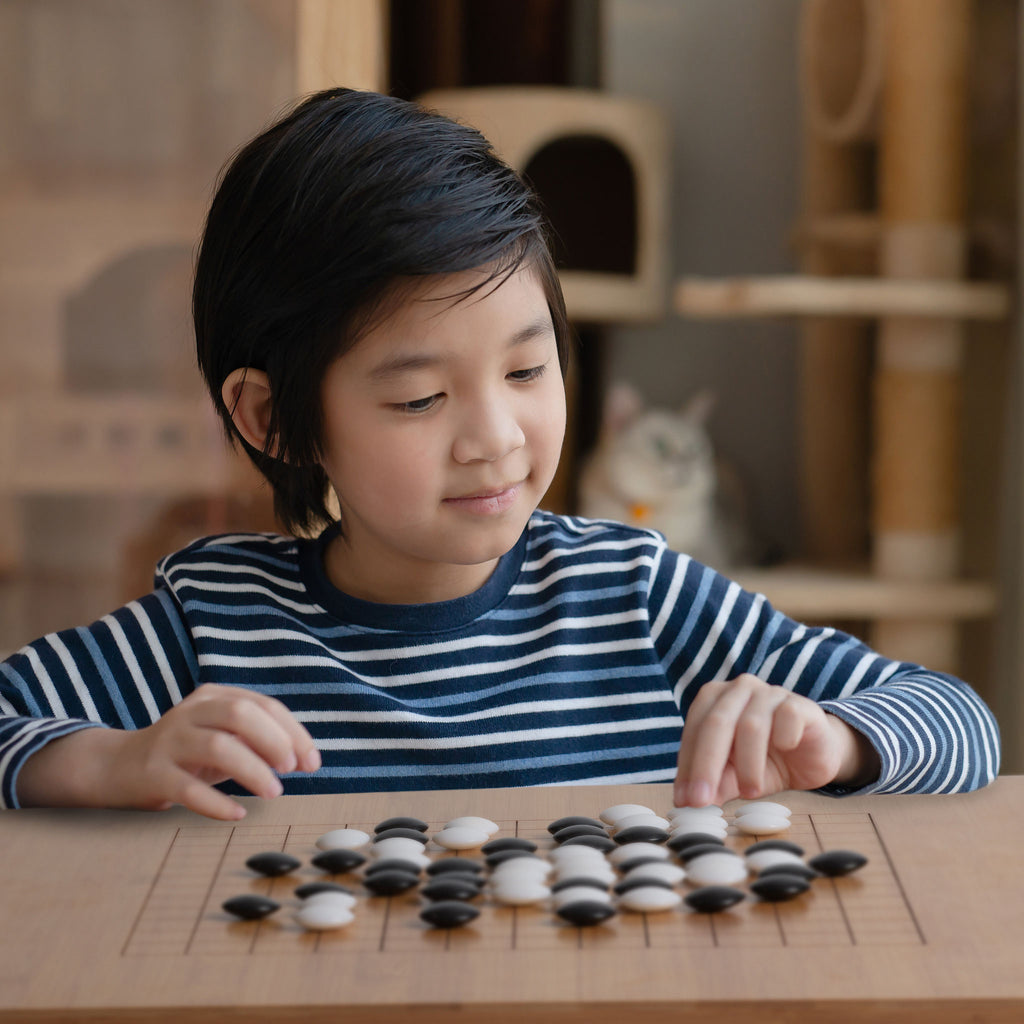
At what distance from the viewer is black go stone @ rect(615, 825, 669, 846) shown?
22.3 inches

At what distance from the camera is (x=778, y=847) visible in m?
0.54

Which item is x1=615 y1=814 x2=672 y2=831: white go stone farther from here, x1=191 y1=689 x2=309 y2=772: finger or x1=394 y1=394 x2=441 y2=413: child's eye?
x1=394 y1=394 x2=441 y2=413: child's eye

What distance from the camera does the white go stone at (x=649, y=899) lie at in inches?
19.0

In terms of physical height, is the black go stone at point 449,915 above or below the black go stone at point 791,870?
below

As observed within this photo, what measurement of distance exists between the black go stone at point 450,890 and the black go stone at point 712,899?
9 cm

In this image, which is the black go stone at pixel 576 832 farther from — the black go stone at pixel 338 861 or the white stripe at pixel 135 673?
the white stripe at pixel 135 673

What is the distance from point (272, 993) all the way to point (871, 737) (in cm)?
38

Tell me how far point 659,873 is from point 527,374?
0.36m

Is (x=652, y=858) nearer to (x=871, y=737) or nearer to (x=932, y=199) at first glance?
(x=871, y=737)

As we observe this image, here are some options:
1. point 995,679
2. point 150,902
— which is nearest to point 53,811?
point 150,902

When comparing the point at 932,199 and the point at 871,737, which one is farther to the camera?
the point at 932,199

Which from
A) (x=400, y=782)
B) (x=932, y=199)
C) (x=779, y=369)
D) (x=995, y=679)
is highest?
(x=932, y=199)

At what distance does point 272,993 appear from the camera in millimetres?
431

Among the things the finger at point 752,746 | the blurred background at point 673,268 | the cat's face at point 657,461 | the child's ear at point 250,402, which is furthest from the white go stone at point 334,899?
the cat's face at point 657,461
